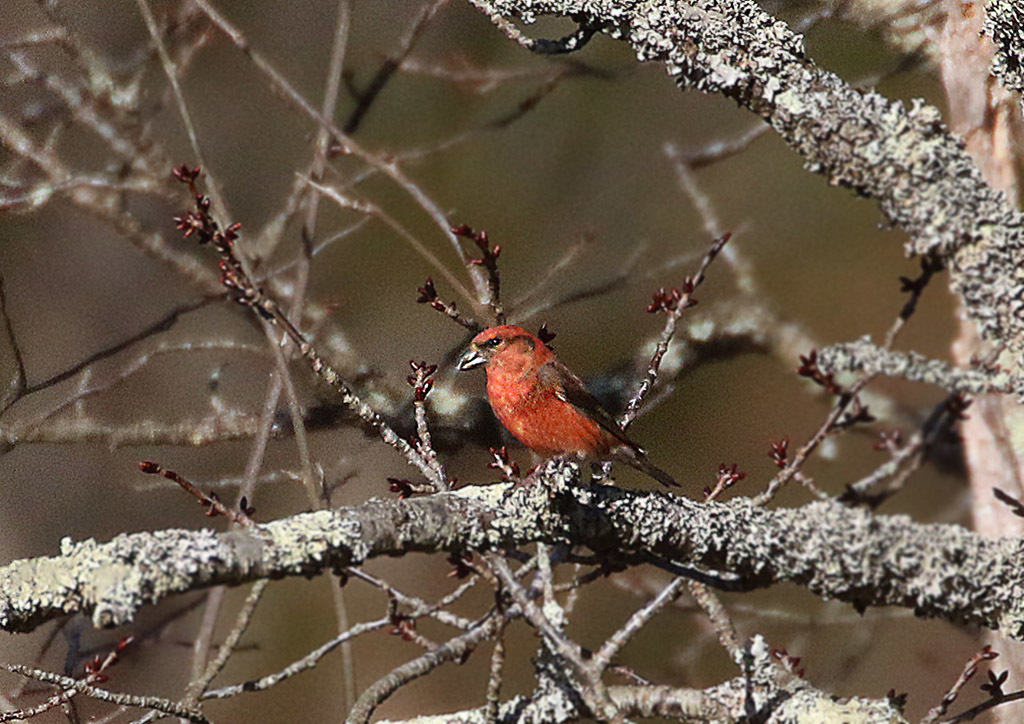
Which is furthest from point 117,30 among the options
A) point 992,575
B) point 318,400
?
point 992,575

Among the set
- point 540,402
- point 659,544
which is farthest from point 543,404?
point 659,544

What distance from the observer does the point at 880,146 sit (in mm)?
860

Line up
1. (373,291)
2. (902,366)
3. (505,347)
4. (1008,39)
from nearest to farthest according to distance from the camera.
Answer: (902,366), (1008,39), (505,347), (373,291)

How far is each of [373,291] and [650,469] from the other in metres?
0.75

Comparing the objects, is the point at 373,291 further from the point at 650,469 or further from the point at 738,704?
the point at 738,704

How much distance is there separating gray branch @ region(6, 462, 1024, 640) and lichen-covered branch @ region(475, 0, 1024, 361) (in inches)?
8.0

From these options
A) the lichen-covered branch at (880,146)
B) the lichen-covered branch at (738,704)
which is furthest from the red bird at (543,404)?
the lichen-covered branch at (880,146)

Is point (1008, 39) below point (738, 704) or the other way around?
the other way around

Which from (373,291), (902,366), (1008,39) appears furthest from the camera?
(373,291)

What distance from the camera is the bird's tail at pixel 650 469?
1337 mm

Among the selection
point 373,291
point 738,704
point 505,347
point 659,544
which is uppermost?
point 373,291

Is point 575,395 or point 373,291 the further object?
point 373,291

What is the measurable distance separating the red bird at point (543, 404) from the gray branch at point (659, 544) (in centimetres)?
39

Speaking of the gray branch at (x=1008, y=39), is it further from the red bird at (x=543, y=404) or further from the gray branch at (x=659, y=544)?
the red bird at (x=543, y=404)
